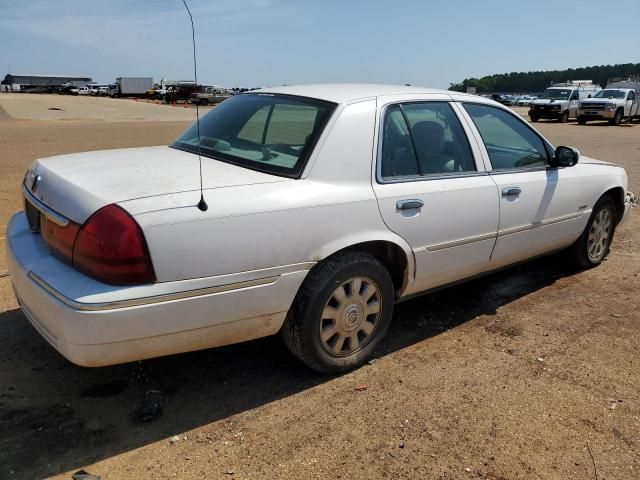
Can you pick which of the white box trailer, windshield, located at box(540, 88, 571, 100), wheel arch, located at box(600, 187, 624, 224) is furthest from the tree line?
wheel arch, located at box(600, 187, 624, 224)

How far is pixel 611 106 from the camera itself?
28141mm

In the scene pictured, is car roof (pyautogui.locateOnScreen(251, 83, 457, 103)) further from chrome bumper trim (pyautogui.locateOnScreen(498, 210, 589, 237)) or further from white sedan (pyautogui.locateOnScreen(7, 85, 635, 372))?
chrome bumper trim (pyautogui.locateOnScreen(498, 210, 589, 237))

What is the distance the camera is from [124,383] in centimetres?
321

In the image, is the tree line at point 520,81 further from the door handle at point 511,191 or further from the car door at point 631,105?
the door handle at point 511,191

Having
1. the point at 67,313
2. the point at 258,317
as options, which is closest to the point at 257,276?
the point at 258,317

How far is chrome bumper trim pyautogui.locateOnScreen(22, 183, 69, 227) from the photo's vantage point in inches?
108

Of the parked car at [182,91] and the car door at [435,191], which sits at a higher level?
the parked car at [182,91]

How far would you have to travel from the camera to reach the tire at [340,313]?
3061mm

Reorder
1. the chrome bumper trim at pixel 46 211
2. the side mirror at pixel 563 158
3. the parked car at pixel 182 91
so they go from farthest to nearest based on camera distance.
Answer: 1. the side mirror at pixel 563 158
2. the parked car at pixel 182 91
3. the chrome bumper trim at pixel 46 211

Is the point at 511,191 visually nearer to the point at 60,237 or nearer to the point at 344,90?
the point at 344,90

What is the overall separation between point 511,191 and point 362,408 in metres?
1.95

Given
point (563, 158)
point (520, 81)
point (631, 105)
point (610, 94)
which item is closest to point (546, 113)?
point (610, 94)

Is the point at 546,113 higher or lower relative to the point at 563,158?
lower

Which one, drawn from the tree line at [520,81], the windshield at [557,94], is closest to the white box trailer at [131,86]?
the windshield at [557,94]
